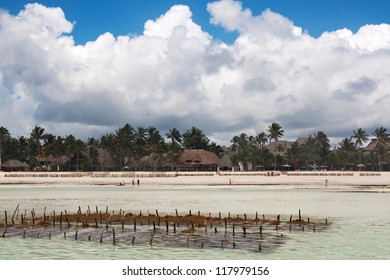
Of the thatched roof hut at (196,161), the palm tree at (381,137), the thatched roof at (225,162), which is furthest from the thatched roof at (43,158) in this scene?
the palm tree at (381,137)

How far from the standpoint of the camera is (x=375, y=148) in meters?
148

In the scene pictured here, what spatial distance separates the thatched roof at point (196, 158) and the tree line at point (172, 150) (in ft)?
7.52

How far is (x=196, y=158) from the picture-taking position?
440 feet

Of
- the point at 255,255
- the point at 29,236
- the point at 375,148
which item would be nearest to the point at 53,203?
the point at 29,236

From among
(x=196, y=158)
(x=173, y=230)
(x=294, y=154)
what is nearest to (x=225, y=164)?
(x=196, y=158)

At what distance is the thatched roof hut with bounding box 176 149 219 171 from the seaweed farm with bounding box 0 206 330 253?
317ft

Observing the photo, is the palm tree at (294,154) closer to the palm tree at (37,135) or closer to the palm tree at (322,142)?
the palm tree at (322,142)

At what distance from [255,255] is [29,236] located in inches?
532

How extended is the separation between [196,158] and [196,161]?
87 centimetres

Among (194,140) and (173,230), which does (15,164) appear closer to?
(194,140)

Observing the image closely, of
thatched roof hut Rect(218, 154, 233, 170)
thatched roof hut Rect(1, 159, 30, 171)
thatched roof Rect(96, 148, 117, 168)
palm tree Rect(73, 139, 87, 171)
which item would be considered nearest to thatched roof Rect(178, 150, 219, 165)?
thatched roof hut Rect(218, 154, 233, 170)

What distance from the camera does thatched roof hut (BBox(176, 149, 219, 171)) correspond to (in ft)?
439

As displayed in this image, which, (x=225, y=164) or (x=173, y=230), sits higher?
(x=225, y=164)
